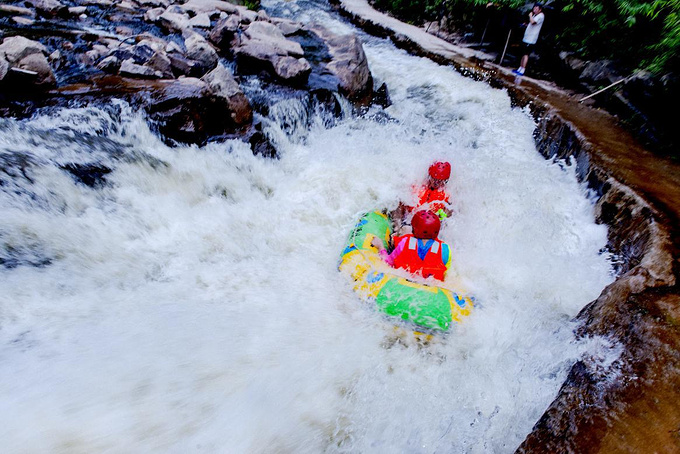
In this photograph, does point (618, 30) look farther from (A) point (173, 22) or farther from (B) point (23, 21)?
(B) point (23, 21)

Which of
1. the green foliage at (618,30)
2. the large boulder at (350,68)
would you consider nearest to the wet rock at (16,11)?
the large boulder at (350,68)

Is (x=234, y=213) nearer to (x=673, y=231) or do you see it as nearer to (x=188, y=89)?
(x=188, y=89)

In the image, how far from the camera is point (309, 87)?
6.29m

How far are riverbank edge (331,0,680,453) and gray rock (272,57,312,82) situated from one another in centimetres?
426

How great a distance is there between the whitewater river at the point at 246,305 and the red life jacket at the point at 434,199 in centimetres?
33

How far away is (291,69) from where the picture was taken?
6.09 m

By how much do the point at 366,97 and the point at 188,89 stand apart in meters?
3.47

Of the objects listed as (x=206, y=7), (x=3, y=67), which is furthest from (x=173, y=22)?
(x=3, y=67)

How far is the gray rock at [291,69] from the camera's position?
240 inches

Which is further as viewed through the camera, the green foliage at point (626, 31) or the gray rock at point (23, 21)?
the gray rock at point (23, 21)

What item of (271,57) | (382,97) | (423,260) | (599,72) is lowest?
(423,260)

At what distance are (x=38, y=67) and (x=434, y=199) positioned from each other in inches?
185

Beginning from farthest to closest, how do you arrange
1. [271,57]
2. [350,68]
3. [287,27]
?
[287,27] → [350,68] → [271,57]

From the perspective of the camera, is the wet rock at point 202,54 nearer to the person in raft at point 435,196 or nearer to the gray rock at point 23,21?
the gray rock at point 23,21
